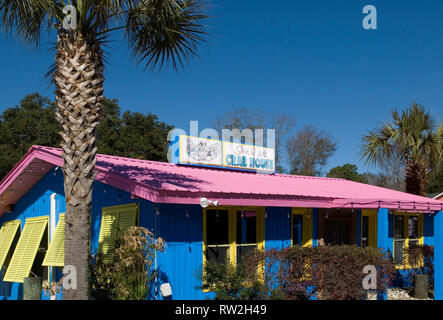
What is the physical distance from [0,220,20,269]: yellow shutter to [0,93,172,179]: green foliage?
14664 mm

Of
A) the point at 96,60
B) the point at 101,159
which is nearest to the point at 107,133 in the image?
the point at 101,159

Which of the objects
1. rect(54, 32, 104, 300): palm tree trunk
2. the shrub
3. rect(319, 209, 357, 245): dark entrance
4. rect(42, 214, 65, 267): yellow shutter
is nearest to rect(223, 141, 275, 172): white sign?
rect(319, 209, 357, 245): dark entrance

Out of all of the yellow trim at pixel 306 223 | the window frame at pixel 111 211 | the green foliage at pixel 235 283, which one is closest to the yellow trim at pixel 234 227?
the green foliage at pixel 235 283

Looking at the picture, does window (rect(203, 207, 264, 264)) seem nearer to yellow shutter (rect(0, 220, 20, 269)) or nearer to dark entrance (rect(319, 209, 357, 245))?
dark entrance (rect(319, 209, 357, 245))

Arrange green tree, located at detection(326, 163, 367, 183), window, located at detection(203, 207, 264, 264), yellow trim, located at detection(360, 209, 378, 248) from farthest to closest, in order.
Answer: green tree, located at detection(326, 163, 367, 183) → yellow trim, located at detection(360, 209, 378, 248) → window, located at detection(203, 207, 264, 264)

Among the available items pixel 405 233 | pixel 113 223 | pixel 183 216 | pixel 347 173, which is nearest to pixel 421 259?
pixel 405 233

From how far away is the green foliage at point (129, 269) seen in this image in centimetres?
829

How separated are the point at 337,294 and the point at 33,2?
22.5 ft

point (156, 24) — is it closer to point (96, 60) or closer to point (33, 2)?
point (96, 60)

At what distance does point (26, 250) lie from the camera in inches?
466

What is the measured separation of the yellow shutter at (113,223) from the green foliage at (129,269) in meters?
0.60

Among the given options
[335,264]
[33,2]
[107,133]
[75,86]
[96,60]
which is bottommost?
[335,264]

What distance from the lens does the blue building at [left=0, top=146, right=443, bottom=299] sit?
900 centimetres

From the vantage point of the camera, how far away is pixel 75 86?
6.50m
